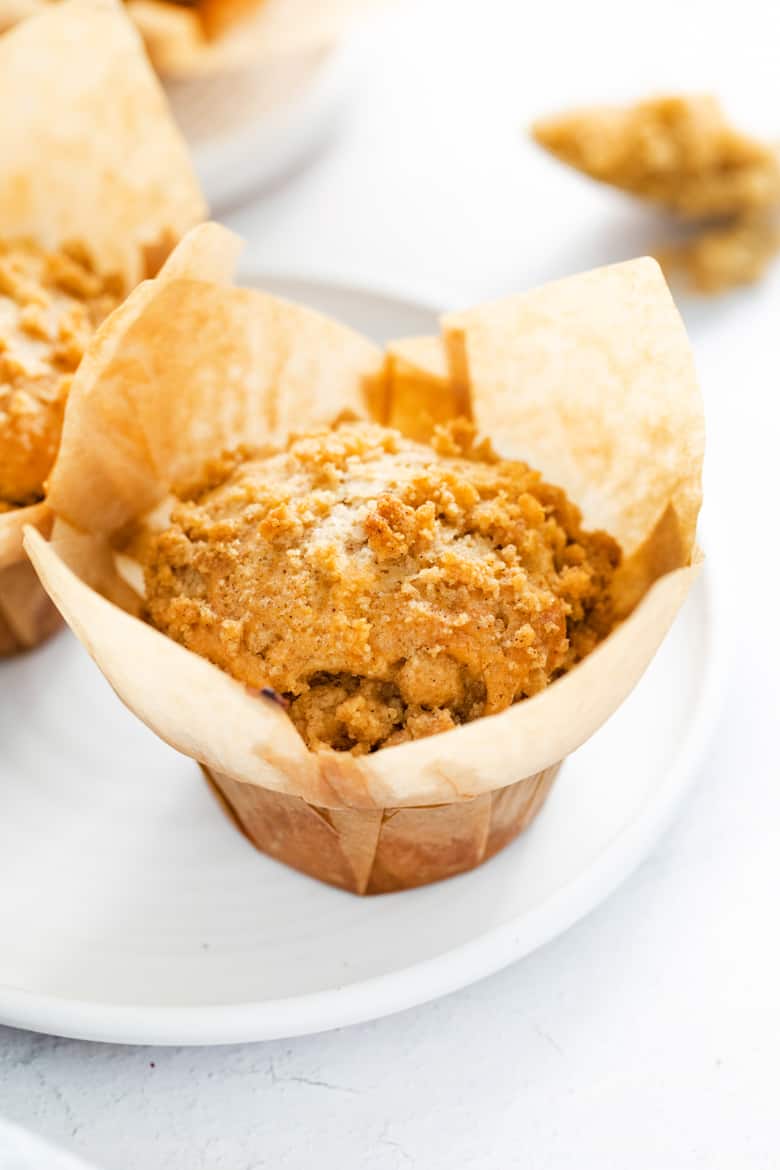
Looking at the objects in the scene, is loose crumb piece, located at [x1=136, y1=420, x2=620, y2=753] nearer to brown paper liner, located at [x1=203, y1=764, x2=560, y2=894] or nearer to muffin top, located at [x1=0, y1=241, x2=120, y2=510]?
brown paper liner, located at [x1=203, y1=764, x2=560, y2=894]

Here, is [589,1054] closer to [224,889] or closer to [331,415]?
[224,889]

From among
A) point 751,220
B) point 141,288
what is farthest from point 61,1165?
point 751,220

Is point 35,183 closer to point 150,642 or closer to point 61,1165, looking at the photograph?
point 150,642

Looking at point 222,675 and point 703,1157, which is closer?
point 222,675

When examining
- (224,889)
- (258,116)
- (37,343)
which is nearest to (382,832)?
(224,889)

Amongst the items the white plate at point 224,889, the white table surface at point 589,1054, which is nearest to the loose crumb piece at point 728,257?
the white table surface at point 589,1054

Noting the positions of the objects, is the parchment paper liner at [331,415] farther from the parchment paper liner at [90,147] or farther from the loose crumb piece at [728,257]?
the loose crumb piece at [728,257]
